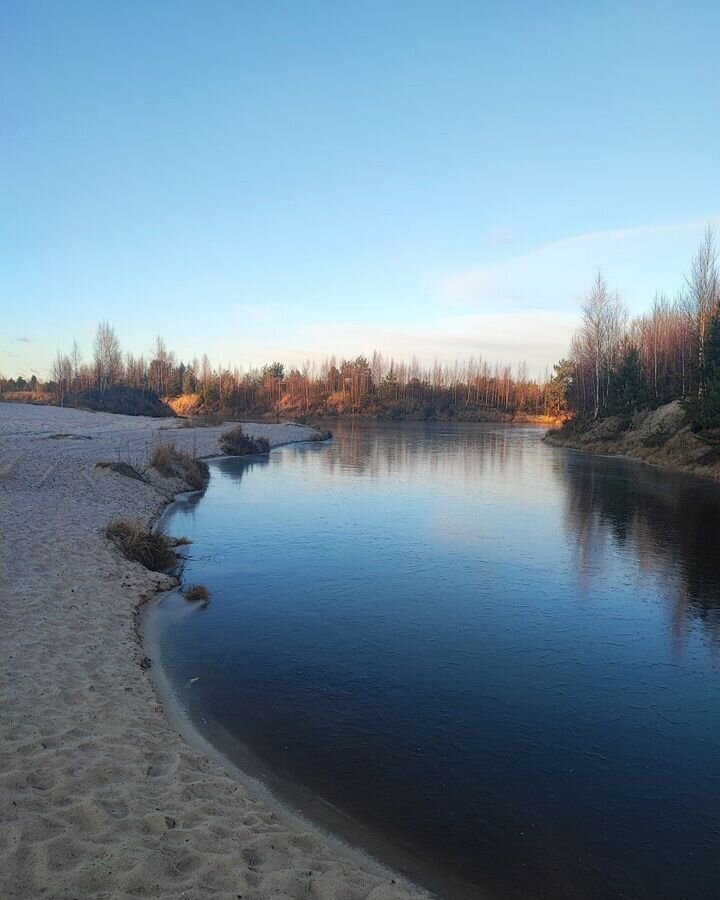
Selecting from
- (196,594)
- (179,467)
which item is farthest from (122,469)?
(196,594)

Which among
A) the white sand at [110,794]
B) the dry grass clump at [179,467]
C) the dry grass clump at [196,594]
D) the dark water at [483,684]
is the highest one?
the dry grass clump at [179,467]

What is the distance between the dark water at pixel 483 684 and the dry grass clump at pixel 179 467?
6.70 meters

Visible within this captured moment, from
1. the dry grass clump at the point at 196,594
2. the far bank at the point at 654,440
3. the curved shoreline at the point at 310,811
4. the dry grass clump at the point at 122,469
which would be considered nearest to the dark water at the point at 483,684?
the curved shoreline at the point at 310,811

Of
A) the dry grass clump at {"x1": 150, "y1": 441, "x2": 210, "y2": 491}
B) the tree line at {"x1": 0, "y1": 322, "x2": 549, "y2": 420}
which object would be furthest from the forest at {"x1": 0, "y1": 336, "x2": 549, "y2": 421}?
the dry grass clump at {"x1": 150, "y1": 441, "x2": 210, "y2": 491}

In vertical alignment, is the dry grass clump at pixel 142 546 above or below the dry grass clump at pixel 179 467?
below

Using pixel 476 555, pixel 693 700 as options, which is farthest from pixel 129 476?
pixel 693 700

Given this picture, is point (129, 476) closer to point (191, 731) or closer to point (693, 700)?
point (191, 731)

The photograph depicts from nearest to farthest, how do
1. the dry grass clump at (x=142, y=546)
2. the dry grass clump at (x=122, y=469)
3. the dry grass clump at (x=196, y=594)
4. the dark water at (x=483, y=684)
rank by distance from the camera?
the dark water at (x=483, y=684)
the dry grass clump at (x=196, y=594)
the dry grass clump at (x=142, y=546)
the dry grass clump at (x=122, y=469)

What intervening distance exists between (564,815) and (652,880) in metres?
0.81

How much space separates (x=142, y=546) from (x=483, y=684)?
293 inches

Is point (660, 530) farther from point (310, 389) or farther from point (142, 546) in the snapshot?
point (310, 389)

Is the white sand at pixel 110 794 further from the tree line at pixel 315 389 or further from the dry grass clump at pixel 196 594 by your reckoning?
the tree line at pixel 315 389

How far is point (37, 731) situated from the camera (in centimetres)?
534

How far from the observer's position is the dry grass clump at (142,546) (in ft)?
40.0
